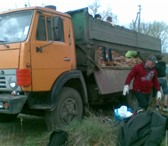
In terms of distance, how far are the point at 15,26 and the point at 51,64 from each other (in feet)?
3.44

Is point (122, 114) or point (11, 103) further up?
point (11, 103)

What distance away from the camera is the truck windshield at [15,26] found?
6.44m

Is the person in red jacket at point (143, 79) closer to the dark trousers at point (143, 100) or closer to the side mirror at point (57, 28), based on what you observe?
the dark trousers at point (143, 100)

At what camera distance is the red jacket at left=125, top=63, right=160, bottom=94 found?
704 cm

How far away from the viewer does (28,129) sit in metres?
7.84

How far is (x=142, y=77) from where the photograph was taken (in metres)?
7.09

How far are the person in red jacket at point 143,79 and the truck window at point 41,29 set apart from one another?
2.01 m

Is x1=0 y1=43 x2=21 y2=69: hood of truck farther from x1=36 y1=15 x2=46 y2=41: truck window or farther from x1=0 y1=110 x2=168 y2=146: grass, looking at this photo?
x1=0 y1=110 x2=168 y2=146: grass

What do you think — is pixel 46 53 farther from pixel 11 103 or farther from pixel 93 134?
pixel 93 134

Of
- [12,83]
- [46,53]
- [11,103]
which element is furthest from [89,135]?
[46,53]

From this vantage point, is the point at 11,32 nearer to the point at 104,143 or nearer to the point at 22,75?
the point at 22,75

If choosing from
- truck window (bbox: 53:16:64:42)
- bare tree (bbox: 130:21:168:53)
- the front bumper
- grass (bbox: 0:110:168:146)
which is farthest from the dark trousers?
bare tree (bbox: 130:21:168:53)

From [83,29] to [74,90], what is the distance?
4.95 feet

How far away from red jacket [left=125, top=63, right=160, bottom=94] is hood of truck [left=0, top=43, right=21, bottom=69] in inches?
94.2
